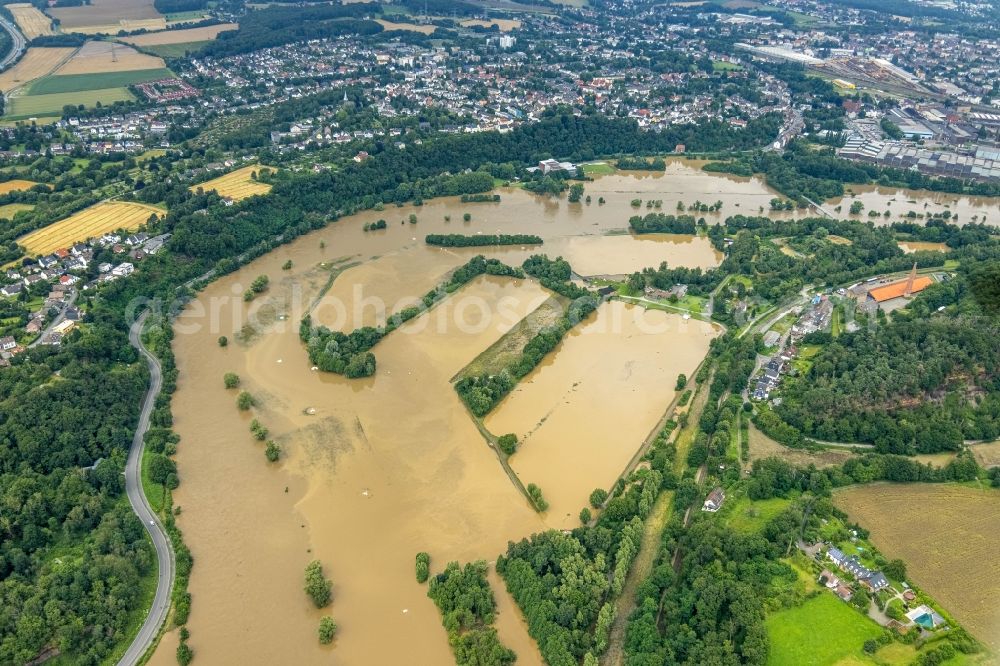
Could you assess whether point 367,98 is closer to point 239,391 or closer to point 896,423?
point 239,391

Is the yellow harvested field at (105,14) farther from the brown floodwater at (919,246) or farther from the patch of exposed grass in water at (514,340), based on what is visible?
the brown floodwater at (919,246)

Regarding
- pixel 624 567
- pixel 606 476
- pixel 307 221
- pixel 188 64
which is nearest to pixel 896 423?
pixel 606 476

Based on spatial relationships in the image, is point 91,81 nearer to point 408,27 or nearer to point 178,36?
point 178,36

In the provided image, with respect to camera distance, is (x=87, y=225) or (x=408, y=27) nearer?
(x=87, y=225)

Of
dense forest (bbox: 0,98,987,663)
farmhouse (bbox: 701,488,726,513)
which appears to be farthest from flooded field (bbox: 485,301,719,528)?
farmhouse (bbox: 701,488,726,513)

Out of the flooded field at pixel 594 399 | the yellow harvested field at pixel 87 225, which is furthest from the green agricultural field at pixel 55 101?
the flooded field at pixel 594 399

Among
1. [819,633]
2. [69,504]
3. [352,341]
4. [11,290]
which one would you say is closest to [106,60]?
[11,290]
